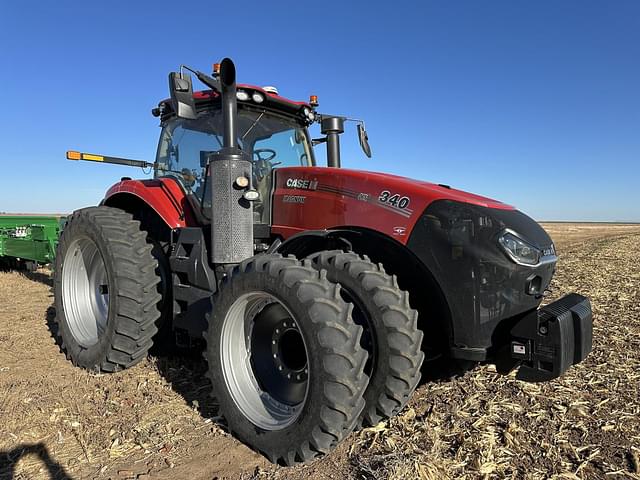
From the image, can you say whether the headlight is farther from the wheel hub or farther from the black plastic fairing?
the wheel hub

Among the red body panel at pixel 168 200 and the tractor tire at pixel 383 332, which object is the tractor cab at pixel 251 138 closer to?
the red body panel at pixel 168 200

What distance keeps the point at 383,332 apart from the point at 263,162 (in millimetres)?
1955

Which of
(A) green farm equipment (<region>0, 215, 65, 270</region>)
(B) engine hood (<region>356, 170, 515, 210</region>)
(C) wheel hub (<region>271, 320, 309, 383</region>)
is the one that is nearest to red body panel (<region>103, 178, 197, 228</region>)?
(C) wheel hub (<region>271, 320, 309, 383</region>)

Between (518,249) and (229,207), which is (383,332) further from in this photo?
(229,207)

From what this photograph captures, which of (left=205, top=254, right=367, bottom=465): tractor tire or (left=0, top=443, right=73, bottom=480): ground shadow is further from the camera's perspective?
(left=0, top=443, right=73, bottom=480): ground shadow

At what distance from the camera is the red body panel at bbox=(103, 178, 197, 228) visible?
3.85 meters

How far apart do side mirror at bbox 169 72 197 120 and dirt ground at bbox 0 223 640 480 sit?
77.7 inches

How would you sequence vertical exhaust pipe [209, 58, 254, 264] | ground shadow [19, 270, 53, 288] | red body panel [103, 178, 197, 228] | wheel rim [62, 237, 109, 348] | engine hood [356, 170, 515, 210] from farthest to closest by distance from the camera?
ground shadow [19, 270, 53, 288], wheel rim [62, 237, 109, 348], red body panel [103, 178, 197, 228], vertical exhaust pipe [209, 58, 254, 264], engine hood [356, 170, 515, 210]

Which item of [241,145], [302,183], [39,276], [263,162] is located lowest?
[39,276]

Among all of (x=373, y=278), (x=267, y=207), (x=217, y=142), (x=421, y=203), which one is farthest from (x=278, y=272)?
(x=217, y=142)

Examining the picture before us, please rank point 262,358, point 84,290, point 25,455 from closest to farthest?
point 25,455 < point 262,358 < point 84,290

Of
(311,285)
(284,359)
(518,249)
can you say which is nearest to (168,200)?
(284,359)

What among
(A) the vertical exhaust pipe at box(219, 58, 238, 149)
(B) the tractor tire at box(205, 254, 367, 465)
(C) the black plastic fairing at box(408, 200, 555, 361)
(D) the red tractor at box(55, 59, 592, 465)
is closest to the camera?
(B) the tractor tire at box(205, 254, 367, 465)

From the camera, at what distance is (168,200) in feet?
12.9
